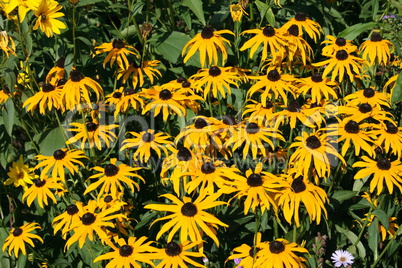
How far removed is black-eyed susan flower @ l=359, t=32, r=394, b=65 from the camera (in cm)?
284

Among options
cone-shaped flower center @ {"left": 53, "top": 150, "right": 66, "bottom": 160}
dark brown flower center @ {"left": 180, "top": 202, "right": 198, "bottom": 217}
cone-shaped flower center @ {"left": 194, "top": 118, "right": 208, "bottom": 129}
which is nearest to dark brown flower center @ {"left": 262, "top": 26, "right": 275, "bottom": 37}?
cone-shaped flower center @ {"left": 194, "top": 118, "right": 208, "bottom": 129}

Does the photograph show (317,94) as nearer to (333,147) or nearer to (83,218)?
(333,147)

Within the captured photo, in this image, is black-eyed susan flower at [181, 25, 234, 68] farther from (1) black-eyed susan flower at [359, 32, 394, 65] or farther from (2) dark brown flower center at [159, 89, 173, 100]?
(1) black-eyed susan flower at [359, 32, 394, 65]

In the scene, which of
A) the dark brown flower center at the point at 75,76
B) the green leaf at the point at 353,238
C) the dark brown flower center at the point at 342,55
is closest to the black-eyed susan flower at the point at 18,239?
the dark brown flower center at the point at 75,76

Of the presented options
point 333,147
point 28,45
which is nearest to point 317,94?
point 333,147

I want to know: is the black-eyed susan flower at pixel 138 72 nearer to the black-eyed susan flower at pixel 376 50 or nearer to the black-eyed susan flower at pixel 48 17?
the black-eyed susan flower at pixel 48 17

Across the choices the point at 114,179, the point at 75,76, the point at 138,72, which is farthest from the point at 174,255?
the point at 138,72

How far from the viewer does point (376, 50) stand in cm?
287

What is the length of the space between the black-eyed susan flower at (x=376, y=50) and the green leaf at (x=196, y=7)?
0.91m

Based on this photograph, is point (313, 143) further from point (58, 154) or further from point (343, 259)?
point (58, 154)

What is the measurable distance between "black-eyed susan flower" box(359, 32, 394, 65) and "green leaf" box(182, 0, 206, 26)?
2.97 feet

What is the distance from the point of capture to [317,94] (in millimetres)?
2689

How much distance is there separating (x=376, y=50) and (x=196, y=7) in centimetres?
103

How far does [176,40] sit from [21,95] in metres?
0.95
